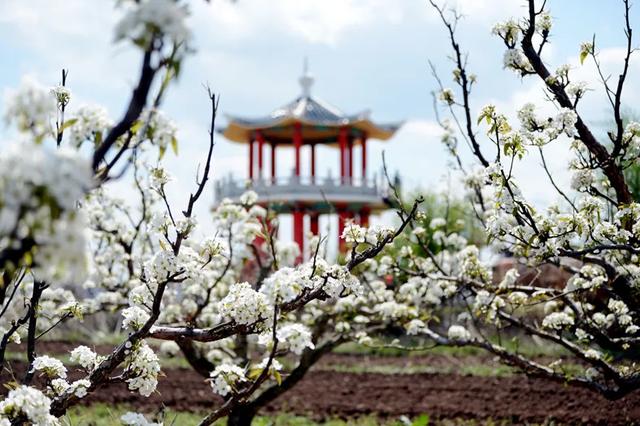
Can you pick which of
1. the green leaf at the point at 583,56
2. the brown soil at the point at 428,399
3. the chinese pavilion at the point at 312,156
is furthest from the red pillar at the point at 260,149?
the green leaf at the point at 583,56

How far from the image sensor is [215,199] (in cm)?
2233

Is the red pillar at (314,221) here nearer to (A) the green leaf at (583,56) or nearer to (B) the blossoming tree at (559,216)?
(B) the blossoming tree at (559,216)

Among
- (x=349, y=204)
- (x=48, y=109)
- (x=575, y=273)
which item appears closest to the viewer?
(x=48, y=109)

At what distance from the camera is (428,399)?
8977 millimetres

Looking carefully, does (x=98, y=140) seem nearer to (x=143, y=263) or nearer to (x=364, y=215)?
(x=143, y=263)

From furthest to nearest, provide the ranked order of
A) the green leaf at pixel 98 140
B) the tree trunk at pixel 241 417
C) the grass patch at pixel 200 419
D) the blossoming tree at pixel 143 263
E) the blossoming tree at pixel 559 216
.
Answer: the grass patch at pixel 200 419 < the tree trunk at pixel 241 417 < the blossoming tree at pixel 559 216 < the green leaf at pixel 98 140 < the blossoming tree at pixel 143 263

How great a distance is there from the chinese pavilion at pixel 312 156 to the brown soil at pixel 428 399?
34.6 ft

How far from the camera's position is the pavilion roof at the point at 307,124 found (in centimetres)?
2138

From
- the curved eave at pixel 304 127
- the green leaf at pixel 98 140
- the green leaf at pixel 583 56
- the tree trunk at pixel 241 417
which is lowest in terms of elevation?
the tree trunk at pixel 241 417

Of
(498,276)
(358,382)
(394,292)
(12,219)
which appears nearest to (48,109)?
(12,219)

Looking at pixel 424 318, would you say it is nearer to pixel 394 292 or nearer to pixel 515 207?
pixel 394 292

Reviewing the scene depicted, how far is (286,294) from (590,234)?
2118 millimetres

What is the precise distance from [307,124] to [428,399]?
43.7 ft

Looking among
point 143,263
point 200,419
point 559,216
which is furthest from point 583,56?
point 200,419
